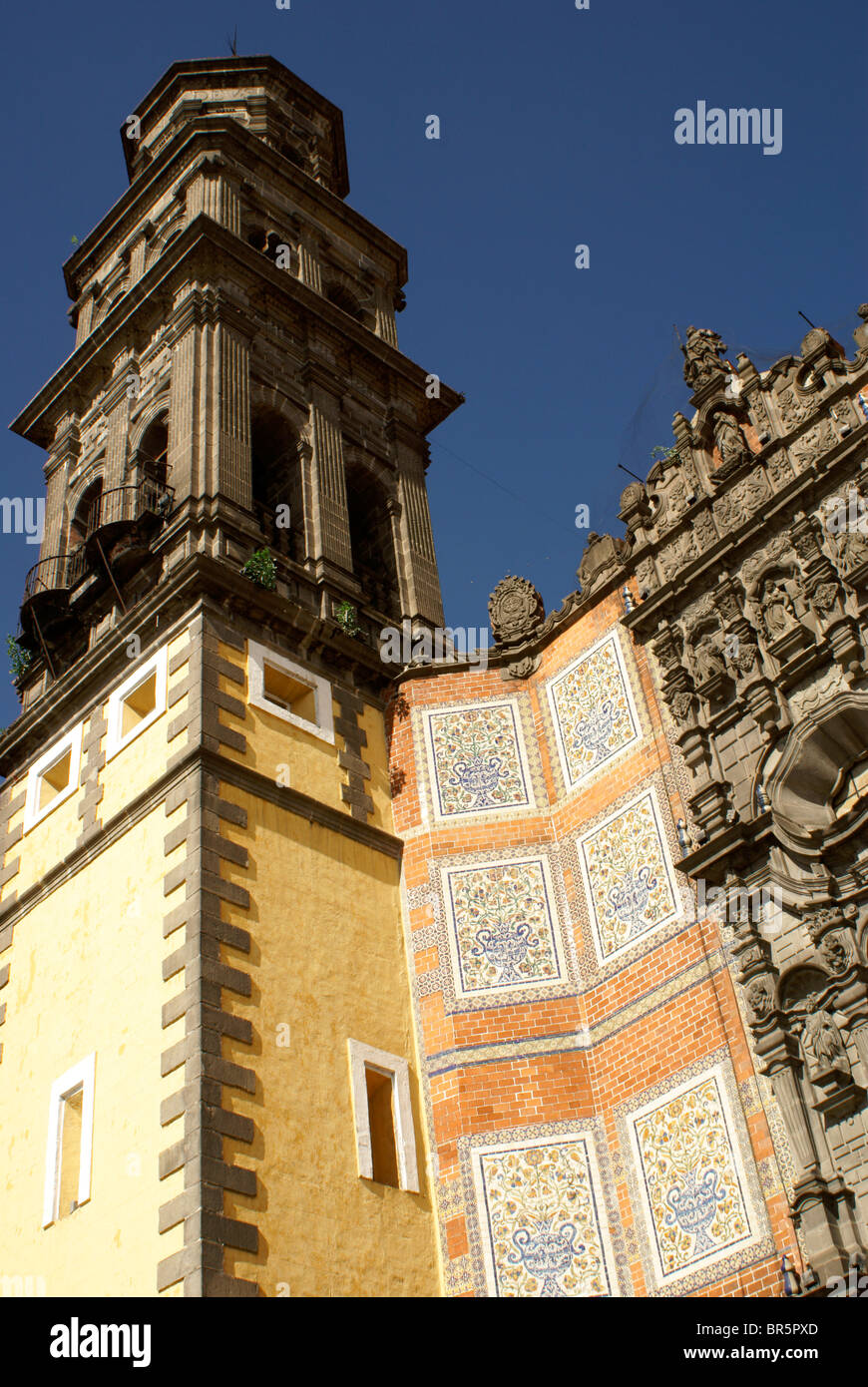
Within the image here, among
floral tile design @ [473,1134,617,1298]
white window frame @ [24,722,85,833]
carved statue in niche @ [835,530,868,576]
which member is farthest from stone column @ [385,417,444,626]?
floral tile design @ [473,1134,617,1298]

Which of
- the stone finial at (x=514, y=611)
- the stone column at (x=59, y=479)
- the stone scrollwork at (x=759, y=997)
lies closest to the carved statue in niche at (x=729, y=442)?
the stone finial at (x=514, y=611)

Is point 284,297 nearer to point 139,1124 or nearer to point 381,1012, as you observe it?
point 381,1012

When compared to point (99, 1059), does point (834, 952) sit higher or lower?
lower

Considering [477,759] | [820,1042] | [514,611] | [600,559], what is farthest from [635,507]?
[820,1042]

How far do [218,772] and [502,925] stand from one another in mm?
3928

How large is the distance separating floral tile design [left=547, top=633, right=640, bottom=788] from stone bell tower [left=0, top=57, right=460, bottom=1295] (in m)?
2.51

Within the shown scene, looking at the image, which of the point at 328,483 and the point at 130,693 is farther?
the point at 328,483

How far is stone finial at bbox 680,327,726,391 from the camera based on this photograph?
19828 millimetres

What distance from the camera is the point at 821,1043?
13859mm

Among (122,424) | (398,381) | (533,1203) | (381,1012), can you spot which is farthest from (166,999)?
(398,381)

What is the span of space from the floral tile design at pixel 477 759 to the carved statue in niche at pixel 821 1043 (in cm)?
569

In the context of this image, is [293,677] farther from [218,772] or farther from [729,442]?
[729,442]

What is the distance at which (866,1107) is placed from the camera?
13359mm

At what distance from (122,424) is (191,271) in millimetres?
2772
